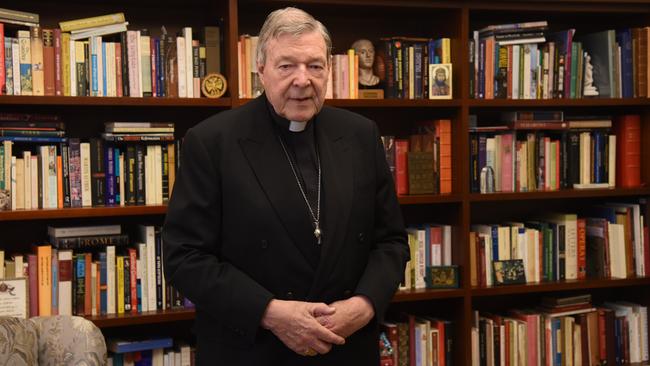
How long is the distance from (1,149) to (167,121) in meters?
0.65

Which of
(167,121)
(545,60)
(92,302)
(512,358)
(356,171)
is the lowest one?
(512,358)

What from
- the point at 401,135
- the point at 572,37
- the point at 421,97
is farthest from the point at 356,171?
the point at 572,37

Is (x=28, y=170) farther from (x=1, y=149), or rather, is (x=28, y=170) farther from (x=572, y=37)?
(x=572, y=37)

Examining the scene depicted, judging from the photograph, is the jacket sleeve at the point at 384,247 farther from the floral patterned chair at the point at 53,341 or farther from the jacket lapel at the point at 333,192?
the floral patterned chair at the point at 53,341

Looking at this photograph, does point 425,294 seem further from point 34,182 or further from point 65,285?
point 34,182

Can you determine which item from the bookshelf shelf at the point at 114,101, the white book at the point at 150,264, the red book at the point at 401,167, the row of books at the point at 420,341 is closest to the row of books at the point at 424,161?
the red book at the point at 401,167

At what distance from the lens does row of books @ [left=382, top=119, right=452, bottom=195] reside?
329 centimetres

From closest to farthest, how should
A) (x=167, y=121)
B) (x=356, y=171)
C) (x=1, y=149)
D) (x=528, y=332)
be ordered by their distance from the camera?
(x=356, y=171)
(x=1, y=149)
(x=167, y=121)
(x=528, y=332)

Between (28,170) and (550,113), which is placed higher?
(550,113)

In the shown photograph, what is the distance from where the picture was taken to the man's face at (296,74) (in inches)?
74.2

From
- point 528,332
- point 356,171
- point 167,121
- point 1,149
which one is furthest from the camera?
point 528,332

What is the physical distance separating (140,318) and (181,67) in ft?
2.98

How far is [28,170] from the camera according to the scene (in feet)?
9.43

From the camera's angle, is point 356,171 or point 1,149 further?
point 1,149
